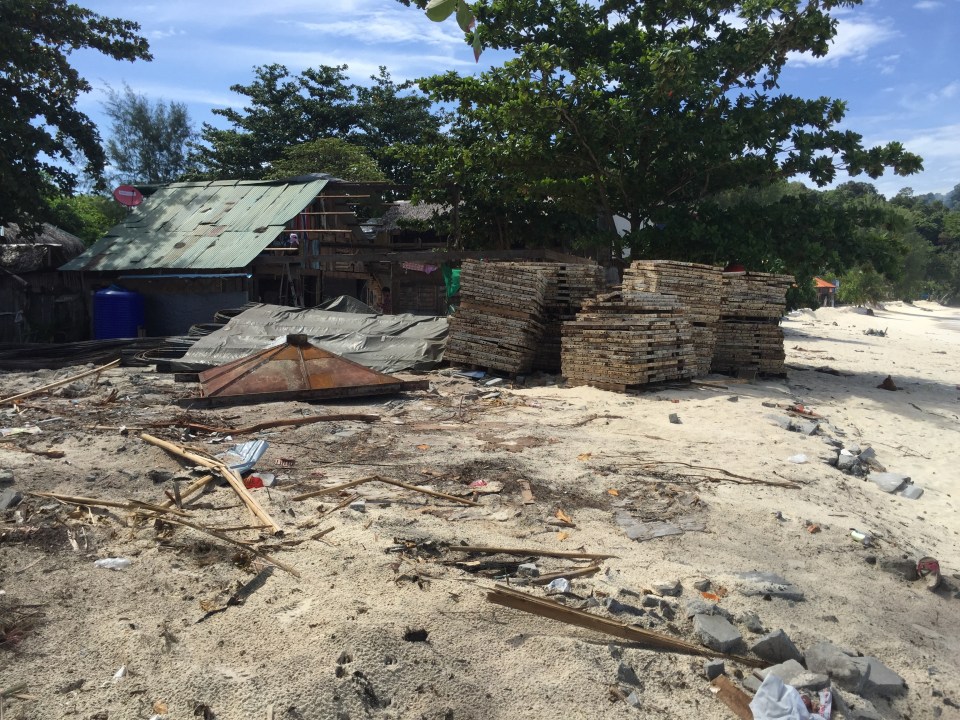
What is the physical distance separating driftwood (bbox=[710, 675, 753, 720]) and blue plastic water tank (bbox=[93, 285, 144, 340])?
1672 centimetres

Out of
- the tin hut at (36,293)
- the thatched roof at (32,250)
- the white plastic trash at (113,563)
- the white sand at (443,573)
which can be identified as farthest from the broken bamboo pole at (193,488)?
the thatched roof at (32,250)

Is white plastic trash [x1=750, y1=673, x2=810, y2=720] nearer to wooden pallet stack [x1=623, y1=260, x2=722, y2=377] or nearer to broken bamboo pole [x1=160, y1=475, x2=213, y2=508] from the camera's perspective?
broken bamboo pole [x1=160, y1=475, x2=213, y2=508]

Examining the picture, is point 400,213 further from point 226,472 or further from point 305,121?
point 226,472

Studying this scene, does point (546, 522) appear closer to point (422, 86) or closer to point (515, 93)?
point (515, 93)

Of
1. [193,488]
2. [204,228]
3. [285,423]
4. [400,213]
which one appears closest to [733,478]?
[193,488]

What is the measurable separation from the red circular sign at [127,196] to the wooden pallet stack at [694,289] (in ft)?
51.9

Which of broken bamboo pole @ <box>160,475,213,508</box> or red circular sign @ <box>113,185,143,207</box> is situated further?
red circular sign @ <box>113,185,143,207</box>

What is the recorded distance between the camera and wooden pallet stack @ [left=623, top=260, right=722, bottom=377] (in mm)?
11242

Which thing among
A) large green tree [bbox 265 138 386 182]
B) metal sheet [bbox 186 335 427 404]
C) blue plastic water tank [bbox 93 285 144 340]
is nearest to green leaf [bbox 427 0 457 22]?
→ metal sheet [bbox 186 335 427 404]

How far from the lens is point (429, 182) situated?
17125 millimetres

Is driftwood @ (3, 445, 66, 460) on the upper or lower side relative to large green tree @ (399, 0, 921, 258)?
lower

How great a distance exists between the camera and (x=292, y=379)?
9000 mm

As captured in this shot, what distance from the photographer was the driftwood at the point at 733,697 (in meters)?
3.23

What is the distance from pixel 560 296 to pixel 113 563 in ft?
28.4
